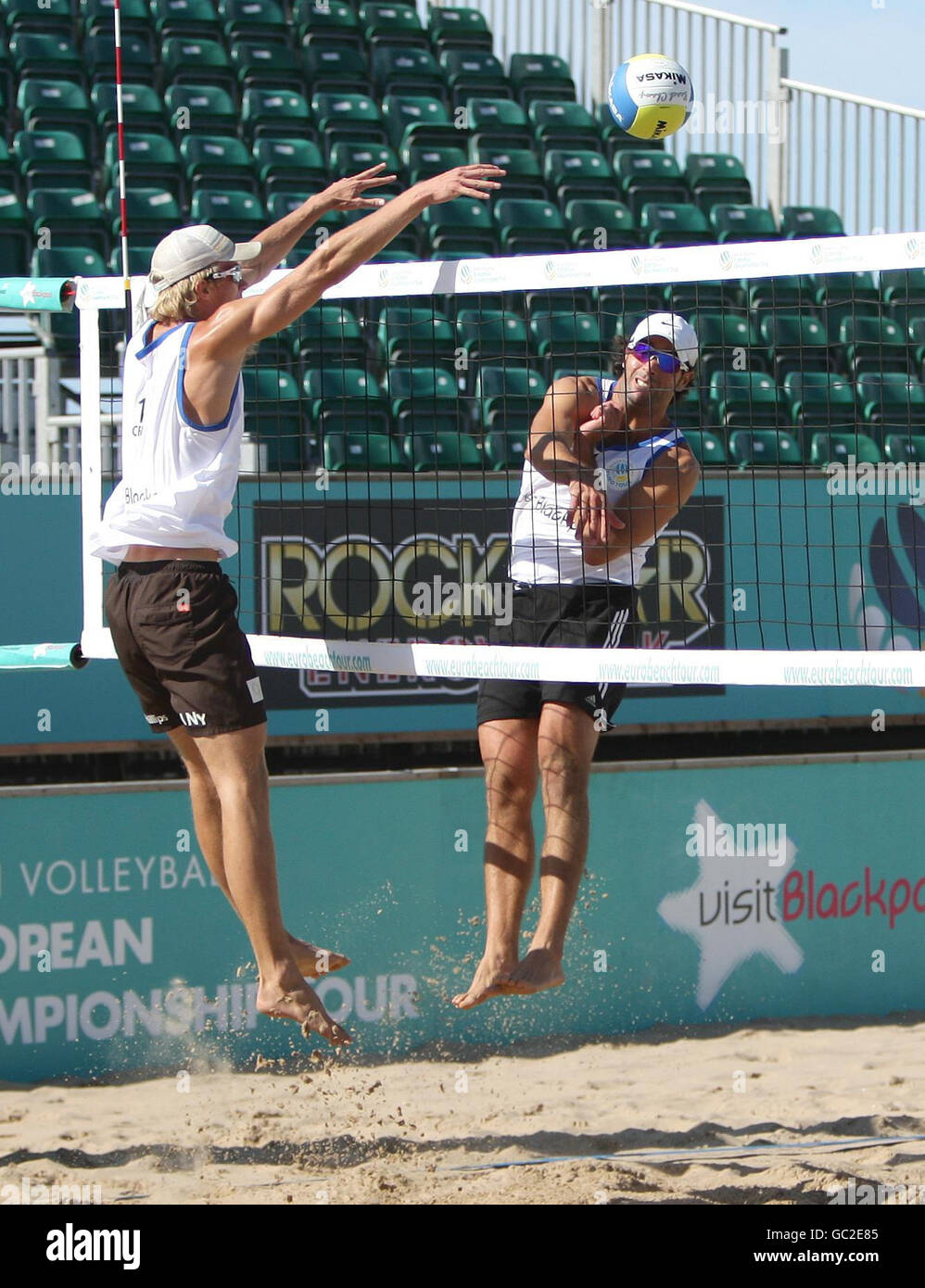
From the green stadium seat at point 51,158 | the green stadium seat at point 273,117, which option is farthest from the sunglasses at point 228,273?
the green stadium seat at point 273,117

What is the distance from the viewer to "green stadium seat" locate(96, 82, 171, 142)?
10656 mm

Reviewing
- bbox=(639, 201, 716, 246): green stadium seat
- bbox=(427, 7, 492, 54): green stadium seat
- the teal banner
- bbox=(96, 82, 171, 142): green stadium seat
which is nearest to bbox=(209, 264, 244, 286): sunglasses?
the teal banner

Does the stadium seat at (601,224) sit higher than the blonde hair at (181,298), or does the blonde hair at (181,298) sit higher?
the stadium seat at (601,224)

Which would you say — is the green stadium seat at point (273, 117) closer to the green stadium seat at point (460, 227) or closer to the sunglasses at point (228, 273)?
the green stadium seat at point (460, 227)

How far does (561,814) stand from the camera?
482 cm

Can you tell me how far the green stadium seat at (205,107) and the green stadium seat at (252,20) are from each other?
95 cm

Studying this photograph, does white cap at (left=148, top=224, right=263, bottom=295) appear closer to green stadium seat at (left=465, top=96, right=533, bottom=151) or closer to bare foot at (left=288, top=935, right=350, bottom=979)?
bare foot at (left=288, top=935, right=350, bottom=979)

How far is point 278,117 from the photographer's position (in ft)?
37.5

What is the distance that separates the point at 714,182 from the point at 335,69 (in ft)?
11.0

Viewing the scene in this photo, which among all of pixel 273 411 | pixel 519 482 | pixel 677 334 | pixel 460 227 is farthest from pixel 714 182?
pixel 677 334

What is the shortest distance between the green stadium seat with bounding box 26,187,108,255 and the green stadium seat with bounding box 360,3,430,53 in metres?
3.86

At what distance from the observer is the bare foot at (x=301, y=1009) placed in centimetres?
430

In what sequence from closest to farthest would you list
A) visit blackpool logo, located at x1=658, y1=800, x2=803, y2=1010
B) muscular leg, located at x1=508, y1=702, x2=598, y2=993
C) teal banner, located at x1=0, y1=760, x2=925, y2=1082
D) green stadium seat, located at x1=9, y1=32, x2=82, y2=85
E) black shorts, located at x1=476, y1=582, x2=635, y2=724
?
muscular leg, located at x1=508, y1=702, x2=598, y2=993
black shorts, located at x1=476, y1=582, x2=635, y2=724
teal banner, located at x1=0, y1=760, x2=925, y2=1082
visit blackpool logo, located at x1=658, y1=800, x2=803, y2=1010
green stadium seat, located at x1=9, y1=32, x2=82, y2=85
